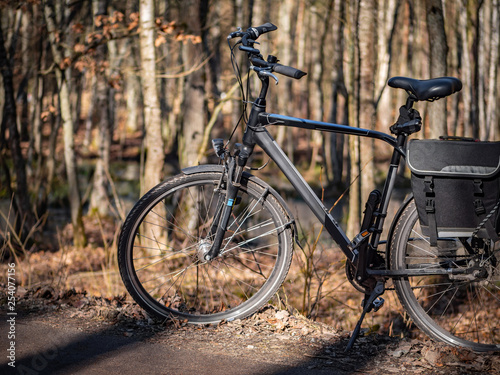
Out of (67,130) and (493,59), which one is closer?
(67,130)

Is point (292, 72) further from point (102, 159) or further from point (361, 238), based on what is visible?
point (102, 159)

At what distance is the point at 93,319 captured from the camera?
353cm

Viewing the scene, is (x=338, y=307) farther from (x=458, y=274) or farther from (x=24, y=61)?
(x=24, y=61)

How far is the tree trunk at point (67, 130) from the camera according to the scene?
9406 millimetres

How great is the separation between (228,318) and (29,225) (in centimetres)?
656

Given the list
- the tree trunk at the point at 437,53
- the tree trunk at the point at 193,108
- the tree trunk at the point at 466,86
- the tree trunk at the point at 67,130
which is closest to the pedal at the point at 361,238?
the tree trunk at the point at 437,53

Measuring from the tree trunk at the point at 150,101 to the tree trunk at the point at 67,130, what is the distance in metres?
1.75

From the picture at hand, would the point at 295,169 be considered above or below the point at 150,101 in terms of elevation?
below

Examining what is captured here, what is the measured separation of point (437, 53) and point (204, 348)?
4.75 metres

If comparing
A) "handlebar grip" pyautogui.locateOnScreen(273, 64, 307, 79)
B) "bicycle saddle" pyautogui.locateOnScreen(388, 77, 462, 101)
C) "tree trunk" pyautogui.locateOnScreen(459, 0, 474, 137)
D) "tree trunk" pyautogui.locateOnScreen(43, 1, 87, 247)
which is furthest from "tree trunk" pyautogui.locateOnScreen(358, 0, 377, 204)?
"tree trunk" pyautogui.locateOnScreen(459, 0, 474, 137)

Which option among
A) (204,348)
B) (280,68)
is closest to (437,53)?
(280,68)

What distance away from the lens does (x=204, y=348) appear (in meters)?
3.12

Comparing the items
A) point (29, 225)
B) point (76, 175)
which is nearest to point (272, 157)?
point (29, 225)

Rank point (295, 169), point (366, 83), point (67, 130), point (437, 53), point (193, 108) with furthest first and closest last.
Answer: point (193, 108) < point (67, 130) < point (366, 83) < point (437, 53) < point (295, 169)
